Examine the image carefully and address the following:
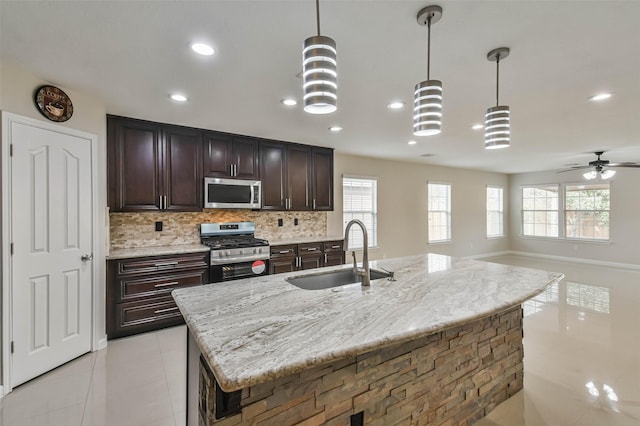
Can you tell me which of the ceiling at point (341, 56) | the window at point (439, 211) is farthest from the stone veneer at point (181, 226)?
the window at point (439, 211)

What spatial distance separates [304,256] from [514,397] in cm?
295

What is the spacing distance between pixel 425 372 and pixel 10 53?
135 inches

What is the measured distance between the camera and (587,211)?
766 cm

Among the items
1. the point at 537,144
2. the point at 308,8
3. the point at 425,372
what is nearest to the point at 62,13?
the point at 308,8

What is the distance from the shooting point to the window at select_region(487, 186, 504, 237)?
Answer: 870 cm

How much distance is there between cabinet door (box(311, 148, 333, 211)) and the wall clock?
124 inches

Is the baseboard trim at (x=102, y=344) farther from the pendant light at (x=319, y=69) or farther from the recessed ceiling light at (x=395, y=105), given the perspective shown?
the recessed ceiling light at (x=395, y=105)

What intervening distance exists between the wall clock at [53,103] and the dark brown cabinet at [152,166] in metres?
0.65

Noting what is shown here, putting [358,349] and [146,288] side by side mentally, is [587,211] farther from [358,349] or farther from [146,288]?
[146,288]

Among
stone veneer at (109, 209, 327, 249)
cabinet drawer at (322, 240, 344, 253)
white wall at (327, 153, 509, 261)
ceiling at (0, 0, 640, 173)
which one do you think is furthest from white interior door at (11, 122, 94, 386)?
white wall at (327, 153, 509, 261)

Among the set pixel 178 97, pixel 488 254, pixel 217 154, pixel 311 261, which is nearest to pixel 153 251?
pixel 217 154

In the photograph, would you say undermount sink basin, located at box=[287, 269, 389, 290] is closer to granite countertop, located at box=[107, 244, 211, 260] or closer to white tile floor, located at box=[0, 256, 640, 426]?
white tile floor, located at box=[0, 256, 640, 426]

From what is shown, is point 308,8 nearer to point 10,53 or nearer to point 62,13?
point 62,13

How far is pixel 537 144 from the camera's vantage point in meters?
4.86
